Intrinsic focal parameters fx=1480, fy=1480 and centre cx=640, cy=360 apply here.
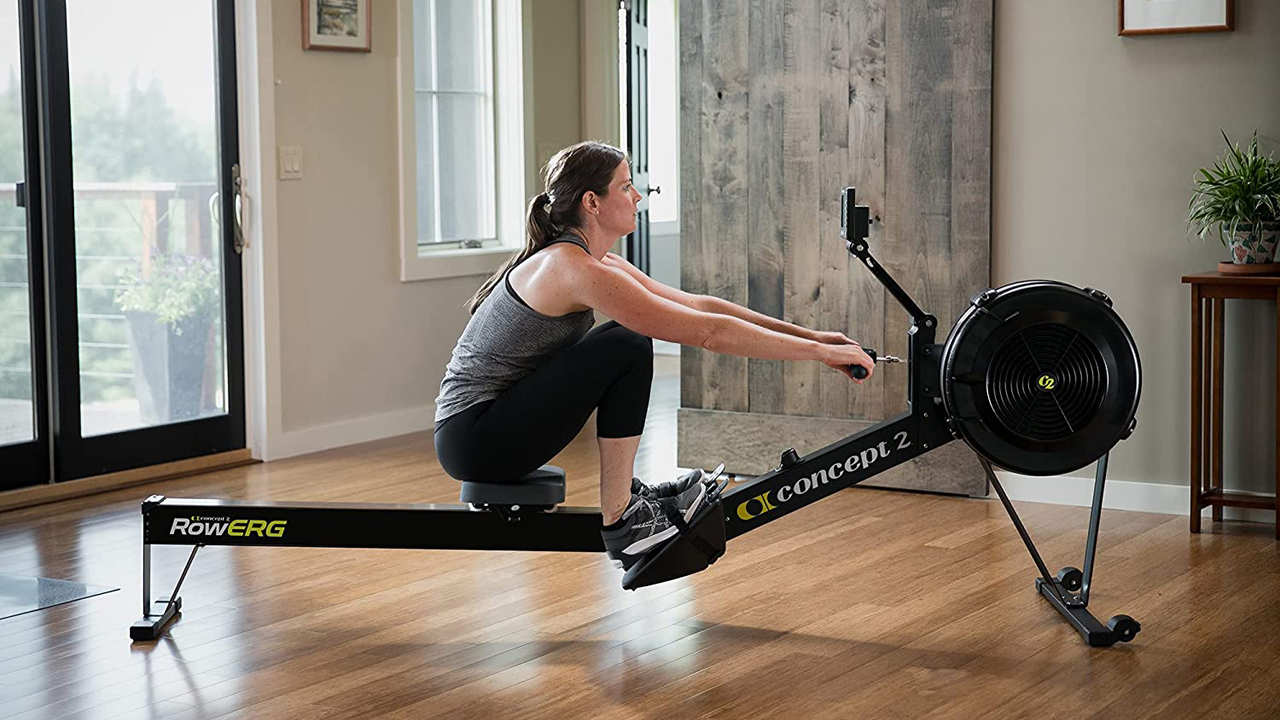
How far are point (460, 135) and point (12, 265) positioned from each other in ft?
7.16

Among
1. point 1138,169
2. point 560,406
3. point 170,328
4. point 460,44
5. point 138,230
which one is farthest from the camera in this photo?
point 460,44

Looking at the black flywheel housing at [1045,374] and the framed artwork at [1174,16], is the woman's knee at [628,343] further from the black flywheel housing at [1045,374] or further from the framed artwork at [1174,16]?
the framed artwork at [1174,16]

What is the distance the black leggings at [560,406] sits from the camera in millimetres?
3061

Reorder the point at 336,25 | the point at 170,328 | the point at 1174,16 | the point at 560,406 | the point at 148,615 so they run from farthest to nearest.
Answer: the point at 336,25, the point at 170,328, the point at 1174,16, the point at 148,615, the point at 560,406

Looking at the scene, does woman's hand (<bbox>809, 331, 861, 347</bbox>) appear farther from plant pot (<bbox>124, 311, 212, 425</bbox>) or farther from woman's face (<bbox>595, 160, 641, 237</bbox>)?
plant pot (<bbox>124, 311, 212, 425</bbox>)

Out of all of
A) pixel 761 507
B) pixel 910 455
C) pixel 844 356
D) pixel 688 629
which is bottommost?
pixel 688 629

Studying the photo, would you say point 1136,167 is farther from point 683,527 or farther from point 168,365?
point 168,365

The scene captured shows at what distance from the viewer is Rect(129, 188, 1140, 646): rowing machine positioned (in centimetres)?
309

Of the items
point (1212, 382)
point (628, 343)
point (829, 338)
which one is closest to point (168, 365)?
point (628, 343)

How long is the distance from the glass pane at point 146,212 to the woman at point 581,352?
220 cm

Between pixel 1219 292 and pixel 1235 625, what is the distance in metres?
1.20

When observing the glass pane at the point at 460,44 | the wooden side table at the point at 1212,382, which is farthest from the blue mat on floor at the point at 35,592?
the glass pane at the point at 460,44

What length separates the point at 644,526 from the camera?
3117mm

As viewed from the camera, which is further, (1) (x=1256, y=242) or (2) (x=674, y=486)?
(1) (x=1256, y=242)
